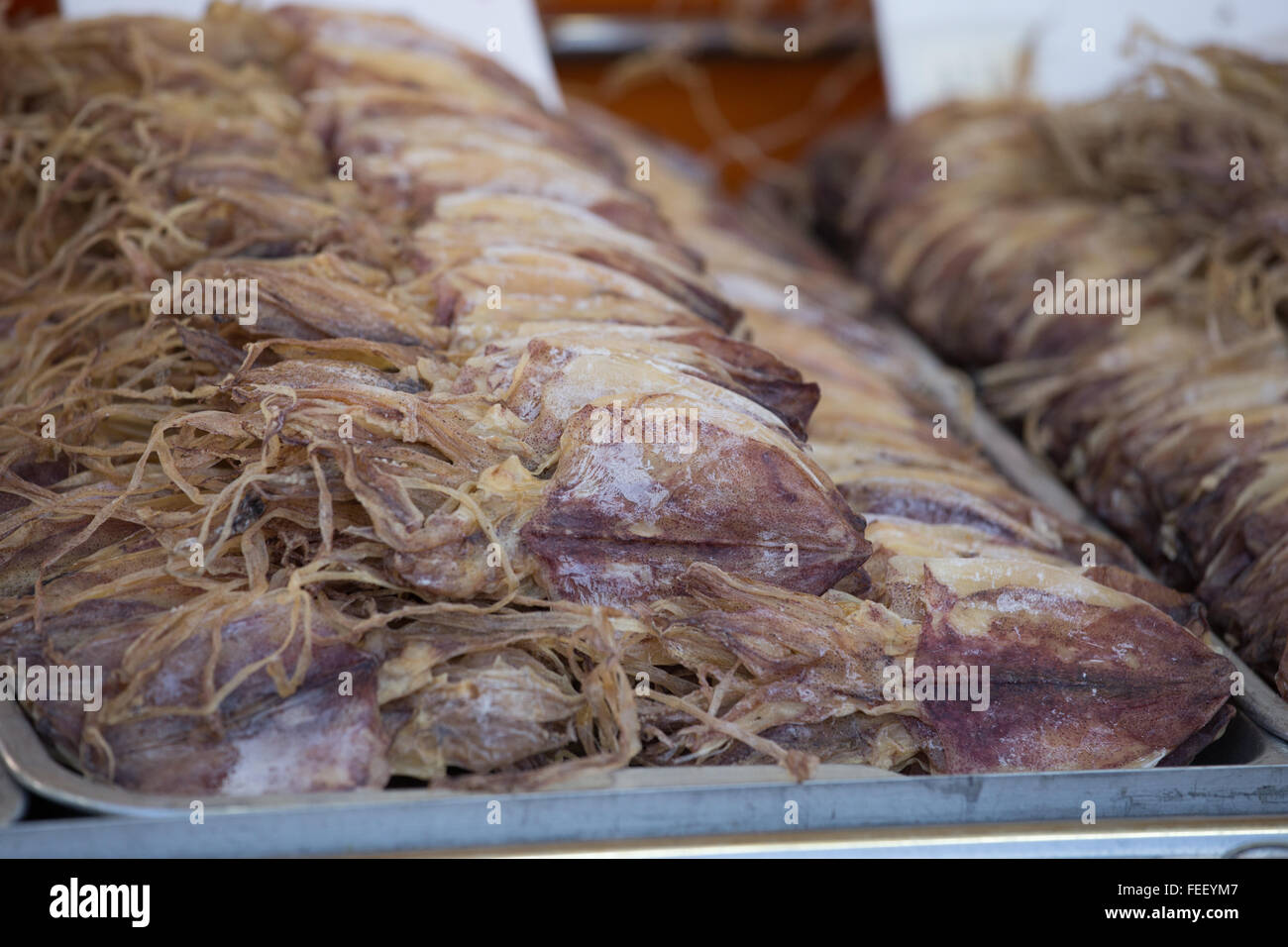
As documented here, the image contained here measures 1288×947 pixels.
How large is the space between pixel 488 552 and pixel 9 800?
0.57 m

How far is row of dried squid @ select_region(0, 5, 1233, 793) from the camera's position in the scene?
52.6 inches

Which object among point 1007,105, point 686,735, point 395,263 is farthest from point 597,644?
point 1007,105

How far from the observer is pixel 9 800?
1.24 meters

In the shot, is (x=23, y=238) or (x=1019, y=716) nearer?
(x=1019, y=716)

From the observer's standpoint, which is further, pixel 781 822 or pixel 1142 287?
pixel 1142 287

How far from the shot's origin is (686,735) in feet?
4.64

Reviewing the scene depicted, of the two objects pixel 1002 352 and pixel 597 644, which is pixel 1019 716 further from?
pixel 1002 352

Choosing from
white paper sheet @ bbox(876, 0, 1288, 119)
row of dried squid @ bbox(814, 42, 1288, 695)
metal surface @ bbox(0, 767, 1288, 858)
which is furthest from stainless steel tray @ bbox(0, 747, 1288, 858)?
white paper sheet @ bbox(876, 0, 1288, 119)

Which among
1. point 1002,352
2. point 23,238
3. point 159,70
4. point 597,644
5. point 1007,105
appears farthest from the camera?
point 1007,105

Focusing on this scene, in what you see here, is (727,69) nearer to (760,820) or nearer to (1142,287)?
(1142,287)

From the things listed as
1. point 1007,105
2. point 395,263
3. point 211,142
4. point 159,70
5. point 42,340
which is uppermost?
point 1007,105

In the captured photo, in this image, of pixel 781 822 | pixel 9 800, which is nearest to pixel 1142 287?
pixel 781 822

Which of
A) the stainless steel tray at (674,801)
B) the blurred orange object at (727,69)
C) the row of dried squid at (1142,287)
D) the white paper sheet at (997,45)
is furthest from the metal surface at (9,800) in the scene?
the blurred orange object at (727,69)
